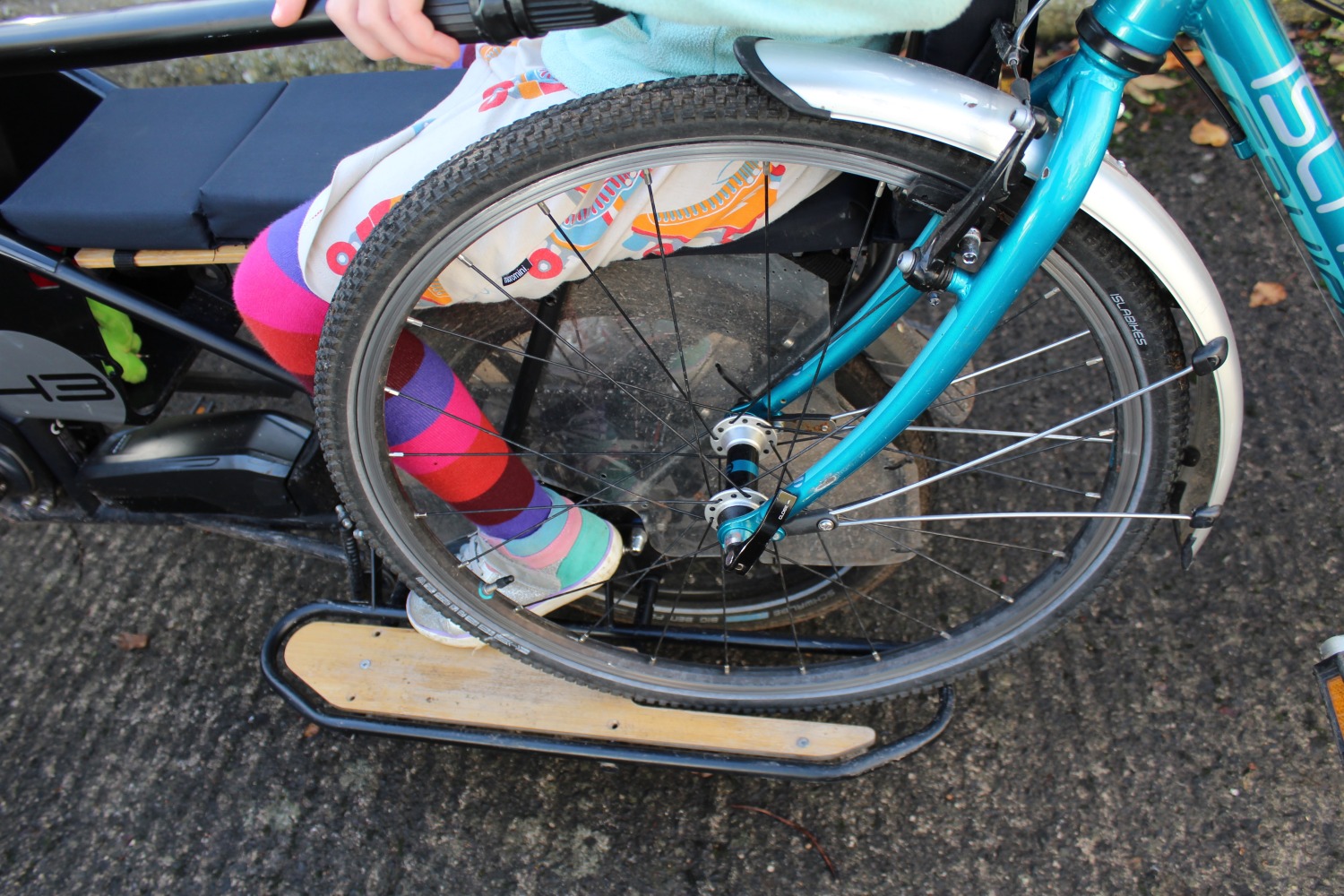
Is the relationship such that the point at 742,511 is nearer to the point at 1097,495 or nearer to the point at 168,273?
the point at 1097,495

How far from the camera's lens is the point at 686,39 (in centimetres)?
109

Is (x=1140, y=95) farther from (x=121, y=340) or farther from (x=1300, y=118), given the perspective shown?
(x=121, y=340)

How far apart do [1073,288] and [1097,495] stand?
0.37 m

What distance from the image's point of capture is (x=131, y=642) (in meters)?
1.93

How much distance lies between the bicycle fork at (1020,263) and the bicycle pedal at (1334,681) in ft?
0.89

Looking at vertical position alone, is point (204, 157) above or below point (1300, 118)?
above

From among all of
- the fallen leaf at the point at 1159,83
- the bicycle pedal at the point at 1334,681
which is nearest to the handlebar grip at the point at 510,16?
the bicycle pedal at the point at 1334,681

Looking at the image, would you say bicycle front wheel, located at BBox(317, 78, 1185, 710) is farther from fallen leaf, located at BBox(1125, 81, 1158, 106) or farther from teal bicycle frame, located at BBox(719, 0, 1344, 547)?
fallen leaf, located at BBox(1125, 81, 1158, 106)

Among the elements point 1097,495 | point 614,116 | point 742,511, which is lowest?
point 1097,495

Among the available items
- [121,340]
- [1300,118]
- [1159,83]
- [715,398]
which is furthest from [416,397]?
[1159,83]

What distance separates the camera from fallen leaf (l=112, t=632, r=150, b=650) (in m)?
1.93

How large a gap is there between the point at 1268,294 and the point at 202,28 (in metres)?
2.25

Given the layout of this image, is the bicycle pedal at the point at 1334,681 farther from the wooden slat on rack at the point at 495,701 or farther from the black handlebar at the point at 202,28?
the black handlebar at the point at 202,28

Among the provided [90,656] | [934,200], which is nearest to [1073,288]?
[934,200]
